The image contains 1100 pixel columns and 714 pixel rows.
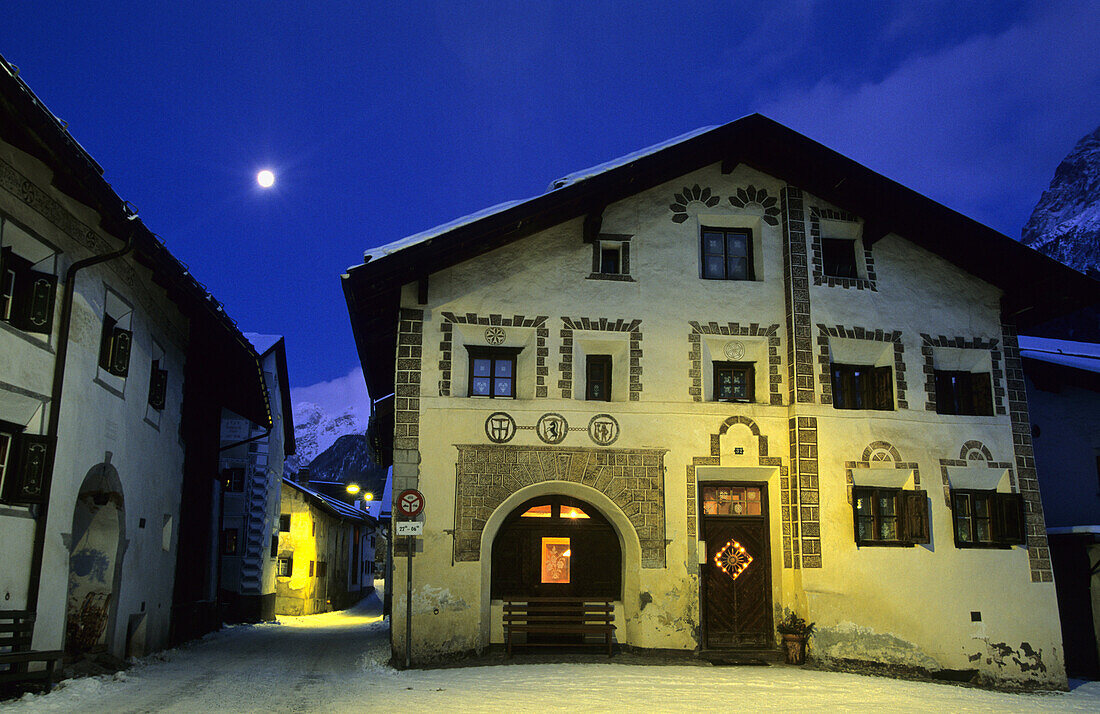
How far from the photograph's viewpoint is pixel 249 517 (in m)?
26.6

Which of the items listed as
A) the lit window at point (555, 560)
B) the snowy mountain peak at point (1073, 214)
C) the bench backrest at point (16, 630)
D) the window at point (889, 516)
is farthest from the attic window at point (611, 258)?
the snowy mountain peak at point (1073, 214)

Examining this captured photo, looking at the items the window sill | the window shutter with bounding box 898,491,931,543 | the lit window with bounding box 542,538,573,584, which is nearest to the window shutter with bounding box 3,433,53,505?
the lit window with bounding box 542,538,573,584

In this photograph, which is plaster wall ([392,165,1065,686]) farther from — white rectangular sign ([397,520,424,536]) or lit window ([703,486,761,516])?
white rectangular sign ([397,520,424,536])

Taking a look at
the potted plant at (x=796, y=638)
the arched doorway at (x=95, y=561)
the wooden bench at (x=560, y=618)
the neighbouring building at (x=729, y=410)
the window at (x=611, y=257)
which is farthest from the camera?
the window at (x=611, y=257)

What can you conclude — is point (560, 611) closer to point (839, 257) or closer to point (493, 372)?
point (493, 372)

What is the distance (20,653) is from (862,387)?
13.5 metres

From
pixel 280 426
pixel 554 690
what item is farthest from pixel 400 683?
pixel 280 426

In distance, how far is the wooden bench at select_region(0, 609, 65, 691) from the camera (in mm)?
8836

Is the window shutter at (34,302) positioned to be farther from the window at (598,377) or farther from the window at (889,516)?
Result: the window at (889,516)

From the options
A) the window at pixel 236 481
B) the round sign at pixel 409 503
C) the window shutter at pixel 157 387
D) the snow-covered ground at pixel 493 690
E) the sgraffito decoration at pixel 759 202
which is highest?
the sgraffito decoration at pixel 759 202

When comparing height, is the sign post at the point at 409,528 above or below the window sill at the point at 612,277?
below

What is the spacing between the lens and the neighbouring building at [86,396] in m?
9.41

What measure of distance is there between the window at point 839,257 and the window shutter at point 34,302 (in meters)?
12.9

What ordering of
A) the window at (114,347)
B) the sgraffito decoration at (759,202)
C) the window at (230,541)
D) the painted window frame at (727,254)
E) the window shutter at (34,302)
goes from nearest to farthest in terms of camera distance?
the window shutter at (34,302) → the window at (114,347) → the painted window frame at (727,254) → the sgraffito decoration at (759,202) → the window at (230,541)
